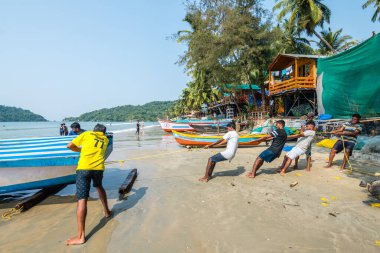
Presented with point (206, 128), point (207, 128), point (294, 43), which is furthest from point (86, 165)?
point (294, 43)

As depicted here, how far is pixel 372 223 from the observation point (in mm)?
4031

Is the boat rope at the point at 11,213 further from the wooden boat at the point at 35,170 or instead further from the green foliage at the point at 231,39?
the green foliage at the point at 231,39

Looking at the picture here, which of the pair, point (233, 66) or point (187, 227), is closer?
point (187, 227)

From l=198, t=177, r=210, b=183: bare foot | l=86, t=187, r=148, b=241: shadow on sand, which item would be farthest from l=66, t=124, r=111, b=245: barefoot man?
l=198, t=177, r=210, b=183: bare foot

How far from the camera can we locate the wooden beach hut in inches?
846

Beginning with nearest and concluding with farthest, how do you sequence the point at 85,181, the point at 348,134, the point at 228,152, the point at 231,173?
the point at 85,181 → the point at 228,152 → the point at 348,134 → the point at 231,173

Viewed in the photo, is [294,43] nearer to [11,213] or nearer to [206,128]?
[206,128]

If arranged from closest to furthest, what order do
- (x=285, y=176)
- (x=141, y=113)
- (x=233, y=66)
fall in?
(x=285, y=176) < (x=233, y=66) < (x=141, y=113)

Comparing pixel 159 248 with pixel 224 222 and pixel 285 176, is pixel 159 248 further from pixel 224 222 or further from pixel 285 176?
pixel 285 176

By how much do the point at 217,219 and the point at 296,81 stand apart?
2012 cm

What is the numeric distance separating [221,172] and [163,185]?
2.22 m

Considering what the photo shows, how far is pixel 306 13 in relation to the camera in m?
28.2

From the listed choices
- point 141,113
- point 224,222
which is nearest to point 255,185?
point 224,222

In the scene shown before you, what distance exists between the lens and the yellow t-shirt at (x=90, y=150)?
13.8 feet
